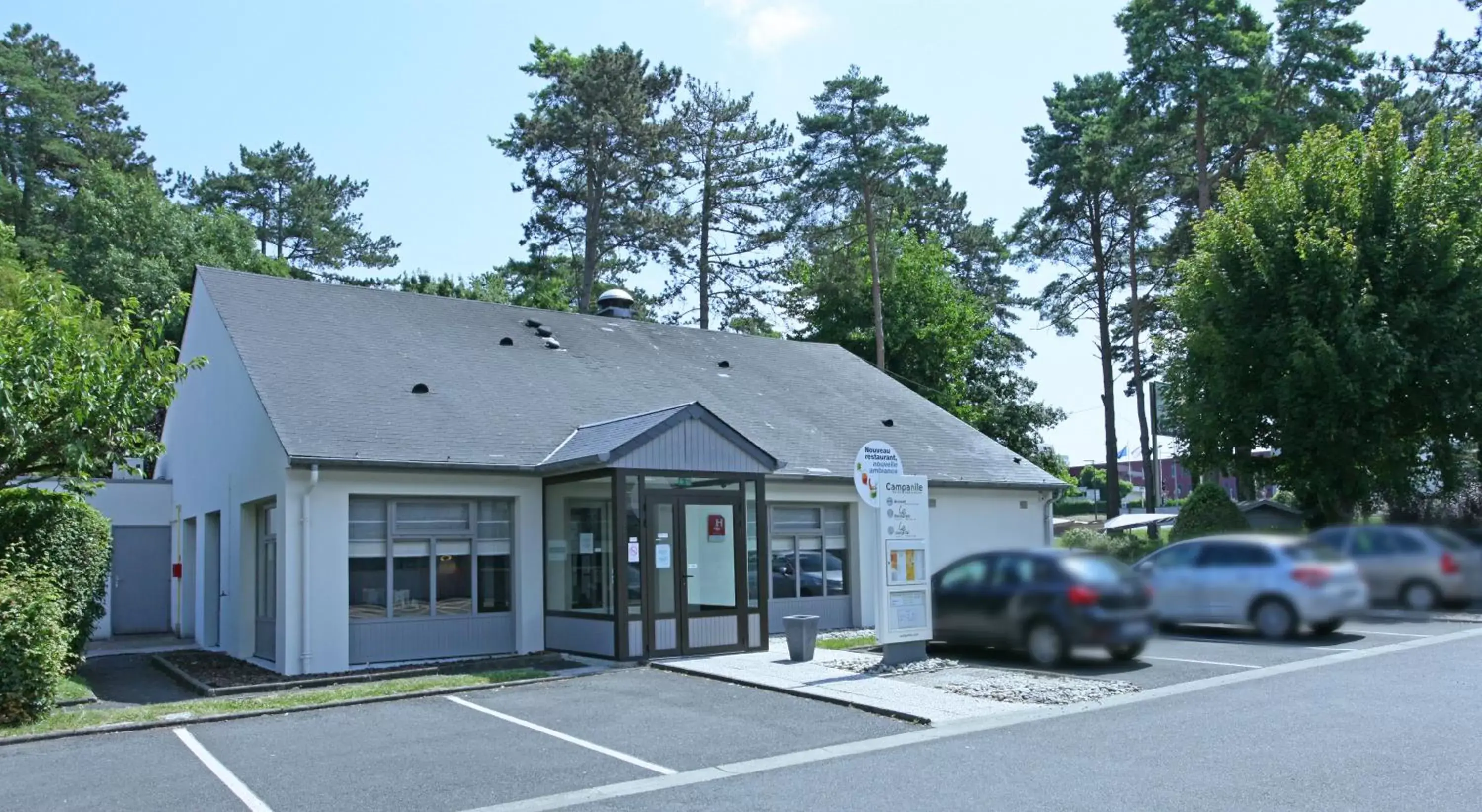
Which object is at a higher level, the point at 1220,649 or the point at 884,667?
the point at 1220,649

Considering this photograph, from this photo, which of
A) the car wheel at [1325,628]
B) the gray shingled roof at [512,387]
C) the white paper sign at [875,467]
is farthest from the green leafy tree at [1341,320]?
the gray shingled roof at [512,387]

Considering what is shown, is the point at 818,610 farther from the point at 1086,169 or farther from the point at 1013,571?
the point at 1013,571

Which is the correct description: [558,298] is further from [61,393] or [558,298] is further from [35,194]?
[61,393]

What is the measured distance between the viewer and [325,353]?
2436 centimetres

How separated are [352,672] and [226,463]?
22.9ft

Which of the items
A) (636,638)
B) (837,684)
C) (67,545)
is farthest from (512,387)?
(837,684)

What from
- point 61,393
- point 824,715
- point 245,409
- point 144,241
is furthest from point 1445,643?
point 144,241

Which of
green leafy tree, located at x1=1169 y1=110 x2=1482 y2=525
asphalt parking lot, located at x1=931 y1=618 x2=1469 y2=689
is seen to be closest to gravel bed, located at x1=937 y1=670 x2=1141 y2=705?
green leafy tree, located at x1=1169 y1=110 x2=1482 y2=525

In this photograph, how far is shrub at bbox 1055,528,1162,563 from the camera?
8.55 ft

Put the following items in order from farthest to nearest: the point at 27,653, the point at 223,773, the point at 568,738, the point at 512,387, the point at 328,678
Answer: the point at 512,387 → the point at 328,678 → the point at 27,653 → the point at 568,738 → the point at 223,773

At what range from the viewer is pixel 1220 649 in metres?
2.32

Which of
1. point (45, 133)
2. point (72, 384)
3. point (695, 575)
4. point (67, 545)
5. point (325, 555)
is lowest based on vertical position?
point (695, 575)

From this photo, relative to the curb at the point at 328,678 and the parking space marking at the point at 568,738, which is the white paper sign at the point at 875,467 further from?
the curb at the point at 328,678

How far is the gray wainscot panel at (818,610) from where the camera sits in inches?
1031
